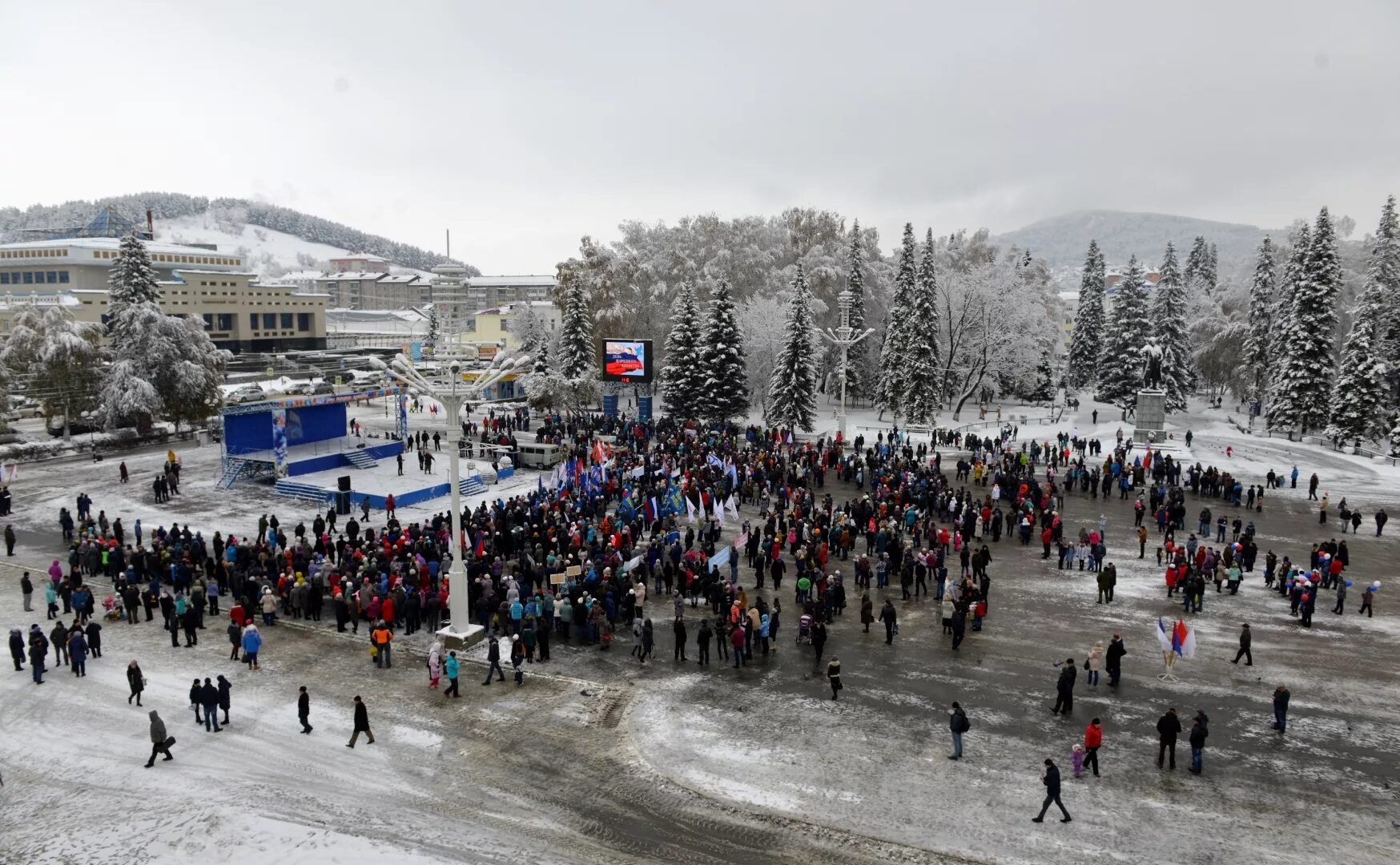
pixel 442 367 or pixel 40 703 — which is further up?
pixel 442 367

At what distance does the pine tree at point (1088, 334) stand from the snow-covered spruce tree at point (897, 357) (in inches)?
856

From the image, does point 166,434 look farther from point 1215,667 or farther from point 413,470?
point 1215,667

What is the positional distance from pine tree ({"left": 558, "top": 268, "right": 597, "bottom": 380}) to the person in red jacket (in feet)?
145

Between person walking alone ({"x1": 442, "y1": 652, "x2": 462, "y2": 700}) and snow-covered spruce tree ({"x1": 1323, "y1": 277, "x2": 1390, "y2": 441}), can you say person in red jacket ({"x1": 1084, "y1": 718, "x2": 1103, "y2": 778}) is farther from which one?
snow-covered spruce tree ({"x1": 1323, "y1": 277, "x2": 1390, "y2": 441})

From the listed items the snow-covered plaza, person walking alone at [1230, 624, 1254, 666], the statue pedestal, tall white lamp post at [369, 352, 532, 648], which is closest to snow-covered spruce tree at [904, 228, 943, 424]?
the statue pedestal

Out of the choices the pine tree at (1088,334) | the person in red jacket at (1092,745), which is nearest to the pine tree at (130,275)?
the person in red jacket at (1092,745)

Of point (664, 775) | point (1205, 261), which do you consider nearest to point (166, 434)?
point (664, 775)

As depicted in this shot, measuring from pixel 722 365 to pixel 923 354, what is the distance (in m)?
11.3

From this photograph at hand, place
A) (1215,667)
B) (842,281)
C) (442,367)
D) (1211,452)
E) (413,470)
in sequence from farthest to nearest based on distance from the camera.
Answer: (842,281) → (1211,452) → (413,470) → (442,367) → (1215,667)

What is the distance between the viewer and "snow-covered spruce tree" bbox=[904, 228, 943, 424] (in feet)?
162

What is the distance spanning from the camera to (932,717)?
14.0 meters

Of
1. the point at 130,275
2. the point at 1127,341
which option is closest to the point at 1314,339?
the point at 1127,341

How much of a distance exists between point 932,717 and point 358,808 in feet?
27.7

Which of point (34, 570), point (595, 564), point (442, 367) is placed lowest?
point (34, 570)
